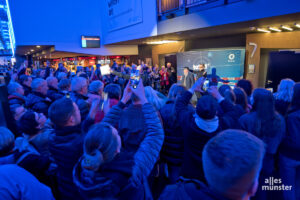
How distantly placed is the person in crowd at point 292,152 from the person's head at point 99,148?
202 cm

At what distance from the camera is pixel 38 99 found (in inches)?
121

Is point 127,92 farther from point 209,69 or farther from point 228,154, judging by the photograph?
point 209,69

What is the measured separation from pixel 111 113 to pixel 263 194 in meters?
1.93

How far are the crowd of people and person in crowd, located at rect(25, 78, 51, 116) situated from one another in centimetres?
22

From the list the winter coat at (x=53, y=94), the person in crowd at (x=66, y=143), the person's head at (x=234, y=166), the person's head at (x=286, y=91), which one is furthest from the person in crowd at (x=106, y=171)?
the winter coat at (x=53, y=94)

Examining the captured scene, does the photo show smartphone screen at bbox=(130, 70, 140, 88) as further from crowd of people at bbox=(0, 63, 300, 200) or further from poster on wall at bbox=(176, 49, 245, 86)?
poster on wall at bbox=(176, 49, 245, 86)

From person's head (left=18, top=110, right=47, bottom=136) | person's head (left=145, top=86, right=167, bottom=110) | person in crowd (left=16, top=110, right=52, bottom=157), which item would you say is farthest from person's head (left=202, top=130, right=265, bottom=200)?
person's head (left=18, top=110, right=47, bottom=136)

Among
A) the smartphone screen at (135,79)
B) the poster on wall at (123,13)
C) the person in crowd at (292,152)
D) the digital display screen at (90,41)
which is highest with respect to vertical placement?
the poster on wall at (123,13)

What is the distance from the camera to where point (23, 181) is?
1.05 metres

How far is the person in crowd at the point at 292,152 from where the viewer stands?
1893mm

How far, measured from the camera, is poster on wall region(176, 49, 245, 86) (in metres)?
6.95

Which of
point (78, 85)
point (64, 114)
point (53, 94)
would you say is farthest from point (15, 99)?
point (64, 114)

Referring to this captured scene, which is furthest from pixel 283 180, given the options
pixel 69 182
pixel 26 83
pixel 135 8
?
pixel 135 8

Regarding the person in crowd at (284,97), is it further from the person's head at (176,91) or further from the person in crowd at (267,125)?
the person's head at (176,91)
